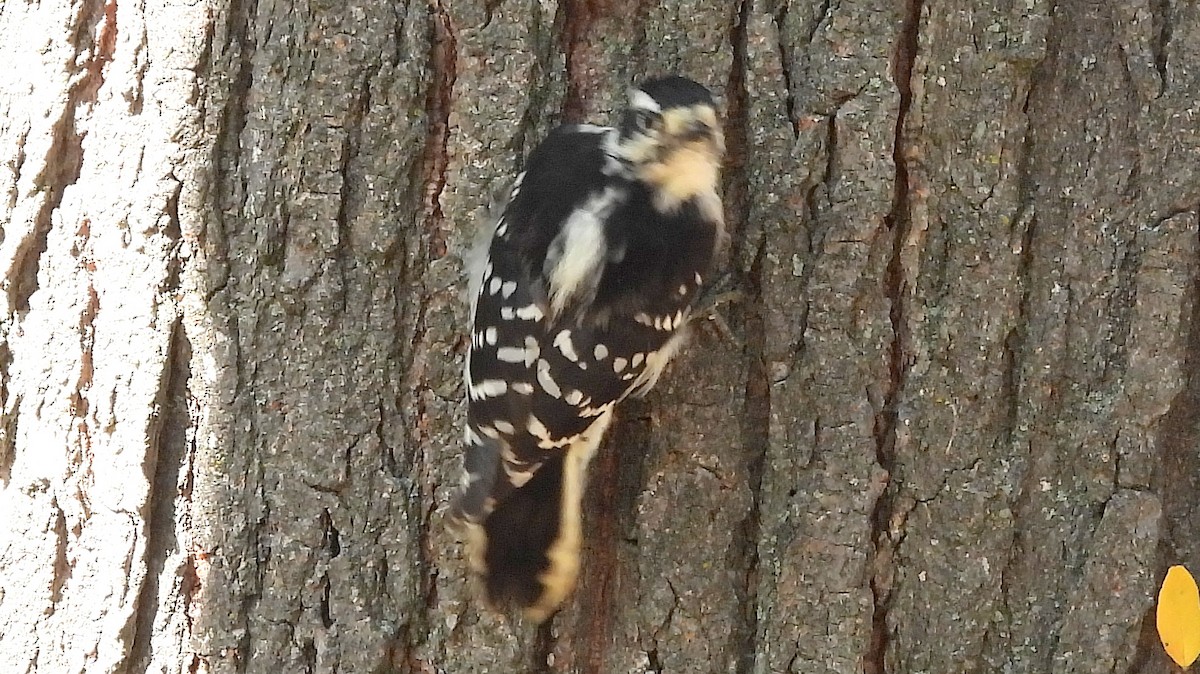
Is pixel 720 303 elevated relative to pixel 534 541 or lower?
elevated

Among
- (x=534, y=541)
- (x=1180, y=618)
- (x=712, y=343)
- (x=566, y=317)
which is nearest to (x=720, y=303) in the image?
(x=712, y=343)

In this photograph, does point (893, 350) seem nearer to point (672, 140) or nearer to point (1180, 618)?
point (672, 140)

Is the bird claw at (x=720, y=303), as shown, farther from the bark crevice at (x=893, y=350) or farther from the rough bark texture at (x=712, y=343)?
the bark crevice at (x=893, y=350)

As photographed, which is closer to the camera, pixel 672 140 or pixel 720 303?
pixel 672 140

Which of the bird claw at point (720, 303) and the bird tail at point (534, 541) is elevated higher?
the bird claw at point (720, 303)

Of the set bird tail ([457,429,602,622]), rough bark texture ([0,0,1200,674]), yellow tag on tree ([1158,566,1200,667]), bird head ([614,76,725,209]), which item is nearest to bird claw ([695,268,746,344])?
rough bark texture ([0,0,1200,674])

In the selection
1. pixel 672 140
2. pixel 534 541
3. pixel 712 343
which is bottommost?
pixel 534 541

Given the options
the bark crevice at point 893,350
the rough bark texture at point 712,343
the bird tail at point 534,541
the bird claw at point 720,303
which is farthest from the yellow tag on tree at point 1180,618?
the bird tail at point 534,541
